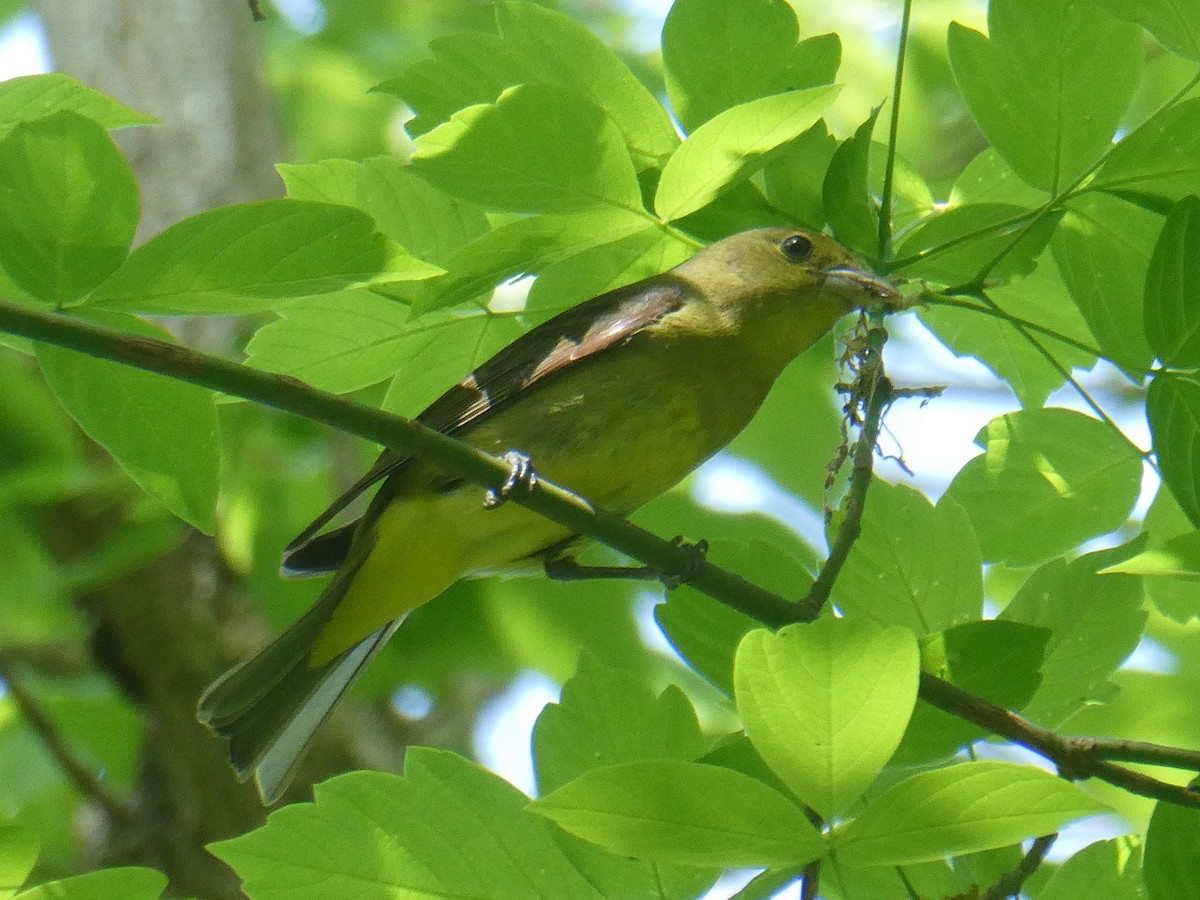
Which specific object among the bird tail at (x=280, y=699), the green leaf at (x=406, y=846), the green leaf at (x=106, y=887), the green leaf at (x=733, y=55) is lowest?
the bird tail at (x=280, y=699)

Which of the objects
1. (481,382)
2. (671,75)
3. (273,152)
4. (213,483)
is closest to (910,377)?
(273,152)

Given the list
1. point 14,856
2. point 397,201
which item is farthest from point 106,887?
point 397,201

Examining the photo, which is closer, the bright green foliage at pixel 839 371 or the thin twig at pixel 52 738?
the bright green foliage at pixel 839 371

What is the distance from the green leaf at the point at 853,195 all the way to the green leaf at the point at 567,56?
35 cm

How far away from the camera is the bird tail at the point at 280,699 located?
4023mm

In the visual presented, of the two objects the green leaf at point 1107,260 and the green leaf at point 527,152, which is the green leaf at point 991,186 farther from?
the green leaf at point 527,152

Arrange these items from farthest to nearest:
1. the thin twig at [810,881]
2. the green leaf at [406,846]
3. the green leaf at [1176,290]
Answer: the green leaf at [1176,290]
the green leaf at [406,846]
the thin twig at [810,881]

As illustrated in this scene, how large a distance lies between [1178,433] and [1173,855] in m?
0.69

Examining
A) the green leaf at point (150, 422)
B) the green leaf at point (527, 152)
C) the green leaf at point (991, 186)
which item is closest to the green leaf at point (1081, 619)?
the green leaf at point (991, 186)

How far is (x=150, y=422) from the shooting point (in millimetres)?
2389

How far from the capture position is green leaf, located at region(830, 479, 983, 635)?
2.56 m

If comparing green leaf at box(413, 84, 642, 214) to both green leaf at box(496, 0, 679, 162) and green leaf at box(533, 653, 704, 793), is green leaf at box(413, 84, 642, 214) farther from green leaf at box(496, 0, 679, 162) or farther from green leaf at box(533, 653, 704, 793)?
green leaf at box(533, 653, 704, 793)

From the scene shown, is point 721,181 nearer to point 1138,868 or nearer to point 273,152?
point 1138,868

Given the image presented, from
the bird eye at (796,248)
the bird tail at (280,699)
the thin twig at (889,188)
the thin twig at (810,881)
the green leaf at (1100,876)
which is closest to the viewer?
the thin twig at (810,881)
